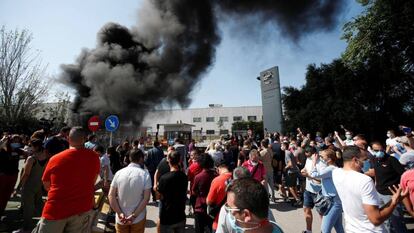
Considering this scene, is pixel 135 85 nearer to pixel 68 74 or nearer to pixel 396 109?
pixel 68 74

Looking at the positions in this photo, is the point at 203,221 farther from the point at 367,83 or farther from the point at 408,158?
the point at 367,83

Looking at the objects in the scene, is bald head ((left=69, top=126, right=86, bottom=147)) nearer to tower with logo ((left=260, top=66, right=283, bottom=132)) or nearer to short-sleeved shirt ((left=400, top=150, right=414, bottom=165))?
short-sleeved shirt ((left=400, top=150, right=414, bottom=165))

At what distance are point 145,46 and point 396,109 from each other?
19.5 m

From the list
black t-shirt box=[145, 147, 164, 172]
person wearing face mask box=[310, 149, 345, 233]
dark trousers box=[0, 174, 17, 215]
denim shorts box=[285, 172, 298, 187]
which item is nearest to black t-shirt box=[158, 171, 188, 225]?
person wearing face mask box=[310, 149, 345, 233]

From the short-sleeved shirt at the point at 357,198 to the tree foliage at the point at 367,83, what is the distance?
16573 millimetres

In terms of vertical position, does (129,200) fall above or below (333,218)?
above

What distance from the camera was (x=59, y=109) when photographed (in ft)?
80.8

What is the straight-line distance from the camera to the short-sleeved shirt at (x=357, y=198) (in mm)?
2351

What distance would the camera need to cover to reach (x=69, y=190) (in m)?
2.99

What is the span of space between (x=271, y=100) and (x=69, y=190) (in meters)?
17.9

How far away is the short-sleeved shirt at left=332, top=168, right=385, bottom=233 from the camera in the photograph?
7.71 feet

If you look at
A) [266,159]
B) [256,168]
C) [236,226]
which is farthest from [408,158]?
[236,226]

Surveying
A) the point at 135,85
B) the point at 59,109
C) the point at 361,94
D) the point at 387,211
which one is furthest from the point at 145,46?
the point at 387,211

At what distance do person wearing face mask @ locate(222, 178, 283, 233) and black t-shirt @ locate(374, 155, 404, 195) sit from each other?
3.42 m
